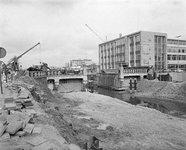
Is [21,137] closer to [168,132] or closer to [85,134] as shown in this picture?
[85,134]

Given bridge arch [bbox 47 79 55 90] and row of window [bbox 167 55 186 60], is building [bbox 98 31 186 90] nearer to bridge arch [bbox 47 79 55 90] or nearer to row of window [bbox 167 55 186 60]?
row of window [bbox 167 55 186 60]

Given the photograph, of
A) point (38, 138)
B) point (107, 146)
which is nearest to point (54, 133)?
point (38, 138)

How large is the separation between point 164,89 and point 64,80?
22.1 meters

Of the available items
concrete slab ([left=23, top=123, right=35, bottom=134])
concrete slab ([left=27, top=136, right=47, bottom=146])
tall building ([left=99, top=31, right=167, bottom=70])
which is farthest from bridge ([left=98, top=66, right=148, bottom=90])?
concrete slab ([left=27, top=136, right=47, bottom=146])

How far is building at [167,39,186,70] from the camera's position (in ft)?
195

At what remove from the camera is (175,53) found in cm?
6053

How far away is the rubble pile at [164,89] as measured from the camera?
26888 mm

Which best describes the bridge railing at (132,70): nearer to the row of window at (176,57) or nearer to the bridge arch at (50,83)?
the bridge arch at (50,83)

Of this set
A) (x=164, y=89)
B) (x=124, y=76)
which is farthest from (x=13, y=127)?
(x=124, y=76)

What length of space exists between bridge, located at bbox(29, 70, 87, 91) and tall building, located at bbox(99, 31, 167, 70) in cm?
2407

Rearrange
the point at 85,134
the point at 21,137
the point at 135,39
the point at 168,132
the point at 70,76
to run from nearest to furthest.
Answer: the point at 21,137, the point at 85,134, the point at 168,132, the point at 70,76, the point at 135,39

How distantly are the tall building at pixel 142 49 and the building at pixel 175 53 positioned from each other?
488 cm

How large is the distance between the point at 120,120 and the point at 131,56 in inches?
1845

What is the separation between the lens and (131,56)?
56.9m
